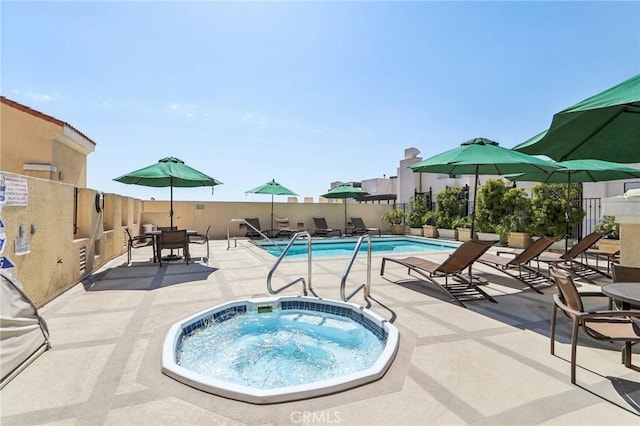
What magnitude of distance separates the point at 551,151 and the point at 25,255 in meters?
7.42

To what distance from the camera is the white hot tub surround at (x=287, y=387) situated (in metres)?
2.32

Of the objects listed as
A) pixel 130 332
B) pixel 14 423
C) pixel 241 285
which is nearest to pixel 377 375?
pixel 14 423

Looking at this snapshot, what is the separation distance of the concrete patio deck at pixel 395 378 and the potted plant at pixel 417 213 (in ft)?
37.2

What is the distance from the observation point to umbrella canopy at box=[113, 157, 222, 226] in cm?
738

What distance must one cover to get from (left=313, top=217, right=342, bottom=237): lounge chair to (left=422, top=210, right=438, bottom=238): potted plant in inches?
167

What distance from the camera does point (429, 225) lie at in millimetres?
15461

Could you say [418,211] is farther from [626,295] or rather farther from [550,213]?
[626,295]

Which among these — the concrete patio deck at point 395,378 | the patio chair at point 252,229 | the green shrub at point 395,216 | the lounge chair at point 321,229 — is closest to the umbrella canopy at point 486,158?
the concrete patio deck at point 395,378

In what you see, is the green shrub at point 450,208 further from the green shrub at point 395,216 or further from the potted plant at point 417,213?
the green shrub at point 395,216

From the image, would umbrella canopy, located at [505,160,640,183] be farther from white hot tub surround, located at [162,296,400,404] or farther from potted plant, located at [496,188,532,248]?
white hot tub surround, located at [162,296,400,404]

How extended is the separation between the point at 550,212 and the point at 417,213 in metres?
6.70

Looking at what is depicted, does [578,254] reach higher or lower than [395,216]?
lower

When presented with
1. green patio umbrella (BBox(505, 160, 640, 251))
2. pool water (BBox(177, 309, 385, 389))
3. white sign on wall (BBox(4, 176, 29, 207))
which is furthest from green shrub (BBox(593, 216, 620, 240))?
white sign on wall (BBox(4, 176, 29, 207))

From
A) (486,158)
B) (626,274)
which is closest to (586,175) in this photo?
(486,158)
